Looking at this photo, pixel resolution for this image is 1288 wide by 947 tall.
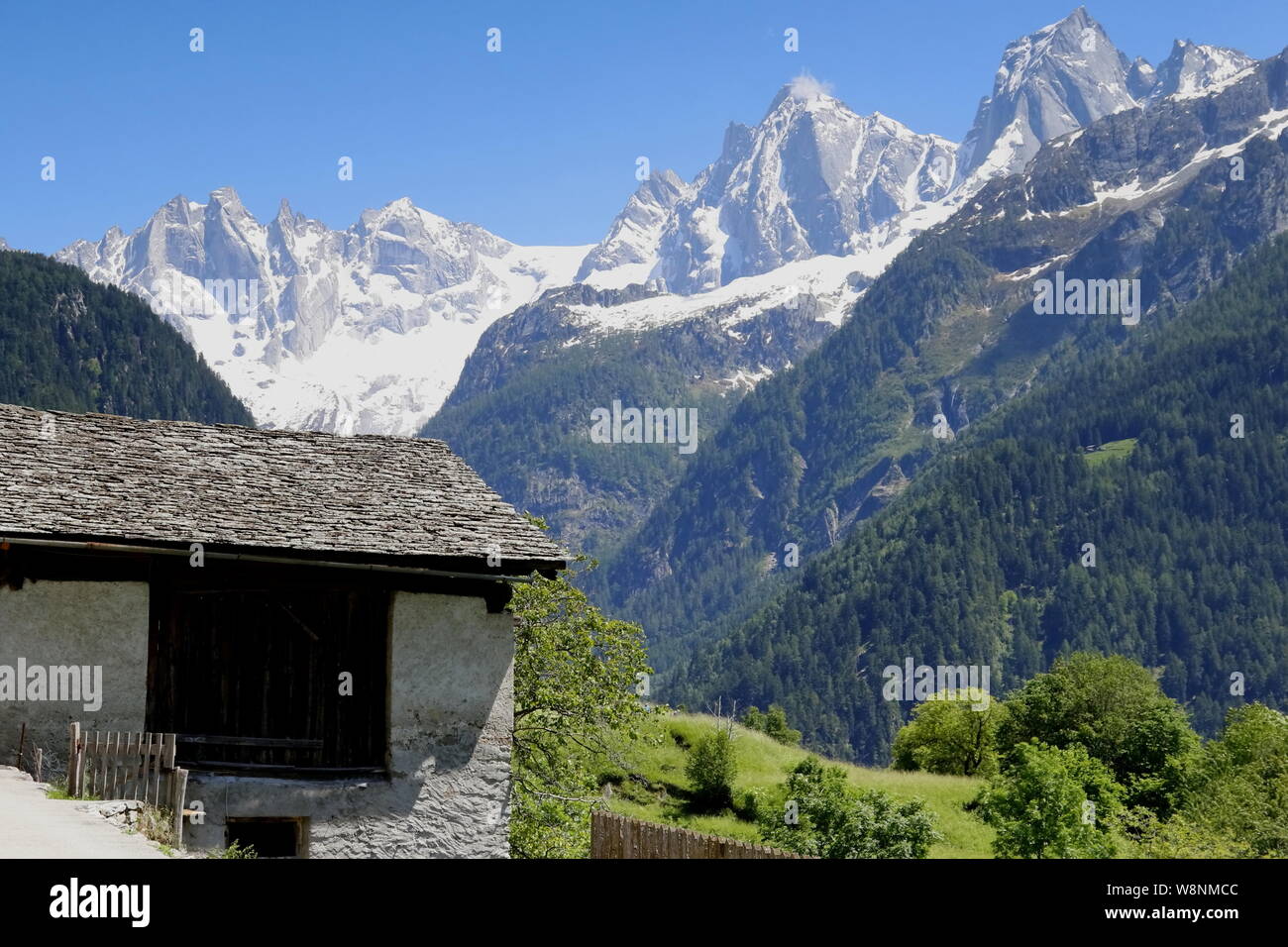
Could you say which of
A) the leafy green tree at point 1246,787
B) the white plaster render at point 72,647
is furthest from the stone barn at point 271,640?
the leafy green tree at point 1246,787

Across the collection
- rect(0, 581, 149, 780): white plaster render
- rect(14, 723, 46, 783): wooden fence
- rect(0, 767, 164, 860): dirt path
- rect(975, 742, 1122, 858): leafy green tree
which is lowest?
rect(975, 742, 1122, 858): leafy green tree

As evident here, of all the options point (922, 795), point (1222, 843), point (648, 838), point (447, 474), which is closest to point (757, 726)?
point (922, 795)

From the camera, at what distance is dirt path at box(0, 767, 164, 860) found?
11898 mm

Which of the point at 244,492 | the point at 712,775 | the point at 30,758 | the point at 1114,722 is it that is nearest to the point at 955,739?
A: the point at 1114,722

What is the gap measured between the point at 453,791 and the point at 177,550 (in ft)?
→ 15.9

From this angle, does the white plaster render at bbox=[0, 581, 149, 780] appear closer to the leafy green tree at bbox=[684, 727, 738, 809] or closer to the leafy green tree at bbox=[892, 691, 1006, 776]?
the leafy green tree at bbox=[684, 727, 738, 809]

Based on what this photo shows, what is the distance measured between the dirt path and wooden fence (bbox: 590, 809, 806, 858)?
452 cm

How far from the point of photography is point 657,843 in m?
14.4

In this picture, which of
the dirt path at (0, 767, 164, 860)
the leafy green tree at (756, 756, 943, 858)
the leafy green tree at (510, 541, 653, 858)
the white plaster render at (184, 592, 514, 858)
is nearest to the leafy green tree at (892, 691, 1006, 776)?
the leafy green tree at (756, 756, 943, 858)

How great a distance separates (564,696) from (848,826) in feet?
47.6

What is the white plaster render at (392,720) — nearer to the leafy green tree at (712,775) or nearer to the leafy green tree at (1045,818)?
the leafy green tree at (1045,818)

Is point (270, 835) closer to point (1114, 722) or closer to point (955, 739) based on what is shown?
point (1114, 722)

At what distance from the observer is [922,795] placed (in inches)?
2354
